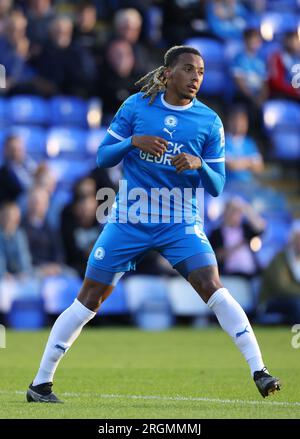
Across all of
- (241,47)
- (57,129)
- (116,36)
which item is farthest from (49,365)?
(241,47)

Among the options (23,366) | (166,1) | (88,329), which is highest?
(166,1)

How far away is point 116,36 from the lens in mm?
18438

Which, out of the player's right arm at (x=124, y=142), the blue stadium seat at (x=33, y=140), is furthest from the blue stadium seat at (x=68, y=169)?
the player's right arm at (x=124, y=142)

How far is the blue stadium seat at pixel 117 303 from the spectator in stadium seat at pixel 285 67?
5.35 metres

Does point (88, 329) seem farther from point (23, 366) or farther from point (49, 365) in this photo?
point (49, 365)

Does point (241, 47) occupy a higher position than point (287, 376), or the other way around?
point (241, 47)

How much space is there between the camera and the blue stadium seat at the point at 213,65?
1927cm

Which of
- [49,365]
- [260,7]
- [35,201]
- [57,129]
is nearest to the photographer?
[49,365]

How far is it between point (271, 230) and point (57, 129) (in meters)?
3.73

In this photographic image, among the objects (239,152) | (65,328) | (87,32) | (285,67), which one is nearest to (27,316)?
(239,152)

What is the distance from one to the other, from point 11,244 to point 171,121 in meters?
7.41

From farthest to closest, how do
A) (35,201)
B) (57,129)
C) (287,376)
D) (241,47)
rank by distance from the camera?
(241,47) < (57,129) < (35,201) < (287,376)

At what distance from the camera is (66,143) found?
17.6m

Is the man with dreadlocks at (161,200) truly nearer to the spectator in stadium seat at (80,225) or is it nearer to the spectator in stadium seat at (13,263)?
the spectator in stadium seat at (13,263)
